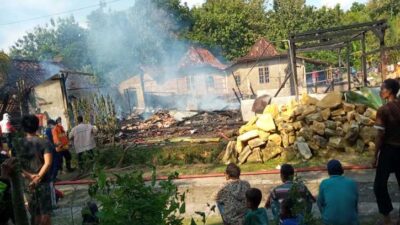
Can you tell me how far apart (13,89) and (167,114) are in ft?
26.6

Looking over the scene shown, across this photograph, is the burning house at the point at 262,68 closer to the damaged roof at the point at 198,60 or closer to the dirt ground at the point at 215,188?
the damaged roof at the point at 198,60

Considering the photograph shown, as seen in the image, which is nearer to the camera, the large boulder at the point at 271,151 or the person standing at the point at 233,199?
the person standing at the point at 233,199

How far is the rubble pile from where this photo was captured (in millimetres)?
15682

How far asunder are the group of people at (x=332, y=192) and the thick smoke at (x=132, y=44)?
32.5m

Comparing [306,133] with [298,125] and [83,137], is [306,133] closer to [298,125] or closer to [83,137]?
[298,125]

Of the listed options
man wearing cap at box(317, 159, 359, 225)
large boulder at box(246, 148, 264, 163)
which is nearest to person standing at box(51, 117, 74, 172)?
large boulder at box(246, 148, 264, 163)

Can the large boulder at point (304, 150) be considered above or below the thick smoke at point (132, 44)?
below

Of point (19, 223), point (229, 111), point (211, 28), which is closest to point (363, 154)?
point (19, 223)

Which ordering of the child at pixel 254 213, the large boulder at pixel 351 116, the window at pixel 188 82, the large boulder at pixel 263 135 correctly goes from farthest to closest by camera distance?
the window at pixel 188 82, the large boulder at pixel 263 135, the large boulder at pixel 351 116, the child at pixel 254 213

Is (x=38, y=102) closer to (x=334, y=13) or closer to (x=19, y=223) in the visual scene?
(x=19, y=223)

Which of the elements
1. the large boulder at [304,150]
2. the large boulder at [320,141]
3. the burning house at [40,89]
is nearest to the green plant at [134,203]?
the large boulder at [304,150]

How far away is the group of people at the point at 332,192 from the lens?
4145 mm

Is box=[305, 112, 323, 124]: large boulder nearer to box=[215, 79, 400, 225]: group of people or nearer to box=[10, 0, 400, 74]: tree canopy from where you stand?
box=[215, 79, 400, 225]: group of people

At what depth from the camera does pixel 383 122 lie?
4934 mm
